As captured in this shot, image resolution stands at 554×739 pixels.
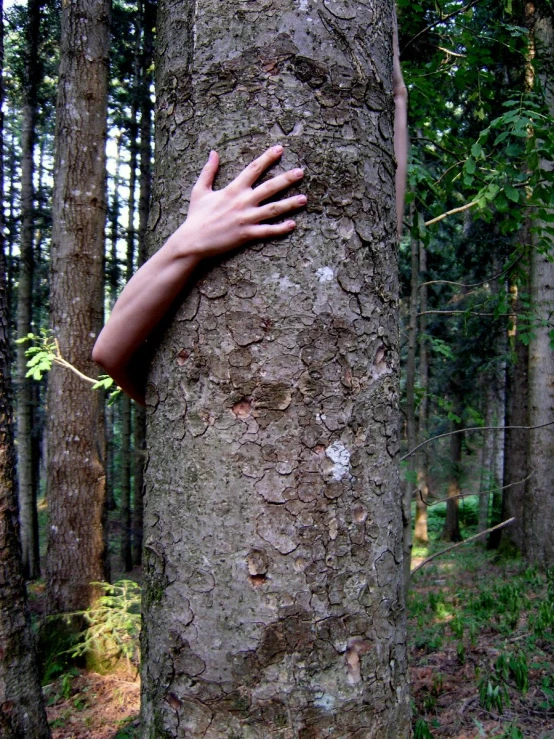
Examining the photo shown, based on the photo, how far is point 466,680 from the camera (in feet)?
16.4

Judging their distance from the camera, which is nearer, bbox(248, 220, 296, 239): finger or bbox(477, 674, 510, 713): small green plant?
bbox(248, 220, 296, 239): finger

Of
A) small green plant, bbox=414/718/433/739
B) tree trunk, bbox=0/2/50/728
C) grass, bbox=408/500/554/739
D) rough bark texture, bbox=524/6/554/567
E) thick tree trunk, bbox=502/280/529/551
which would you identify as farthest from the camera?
thick tree trunk, bbox=502/280/529/551

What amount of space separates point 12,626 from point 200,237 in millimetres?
3069

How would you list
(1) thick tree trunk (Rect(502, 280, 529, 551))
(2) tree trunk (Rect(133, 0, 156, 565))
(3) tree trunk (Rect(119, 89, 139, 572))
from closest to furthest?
(1) thick tree trunk (Rect(502, 280, 529, 551))
(2) tree trunk (Rect(133, 0, 156, 565))
(3) tree trunk (Rect(119, 89, 139, 572))

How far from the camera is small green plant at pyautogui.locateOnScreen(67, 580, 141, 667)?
581 cm

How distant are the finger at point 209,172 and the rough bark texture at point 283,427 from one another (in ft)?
0.10

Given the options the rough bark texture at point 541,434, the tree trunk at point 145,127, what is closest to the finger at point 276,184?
the rough bark texture at point 541,434

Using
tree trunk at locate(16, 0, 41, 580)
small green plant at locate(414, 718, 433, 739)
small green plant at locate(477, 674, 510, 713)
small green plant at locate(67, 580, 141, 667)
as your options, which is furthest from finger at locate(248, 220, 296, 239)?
tree trunk at locate(16, 0, 41, 580)

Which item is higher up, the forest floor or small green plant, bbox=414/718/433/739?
small green plant, bbox=414/718/433/739

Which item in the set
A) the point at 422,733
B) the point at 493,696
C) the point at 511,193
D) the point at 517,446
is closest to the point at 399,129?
the point at 511,193

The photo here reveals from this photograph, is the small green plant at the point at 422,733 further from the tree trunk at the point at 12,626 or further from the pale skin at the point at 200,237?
the pale skin at the point at 200,237

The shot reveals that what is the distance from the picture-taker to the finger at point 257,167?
3.72 ft

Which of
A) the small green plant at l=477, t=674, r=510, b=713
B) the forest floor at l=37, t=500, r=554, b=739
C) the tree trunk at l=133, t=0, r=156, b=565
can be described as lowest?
the forest floor at l=37, t=500, r=554, b=739

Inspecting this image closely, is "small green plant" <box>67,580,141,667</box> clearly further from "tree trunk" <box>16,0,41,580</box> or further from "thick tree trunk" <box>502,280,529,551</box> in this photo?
"thick tree trunk" <box>502,280,529,551</box>
